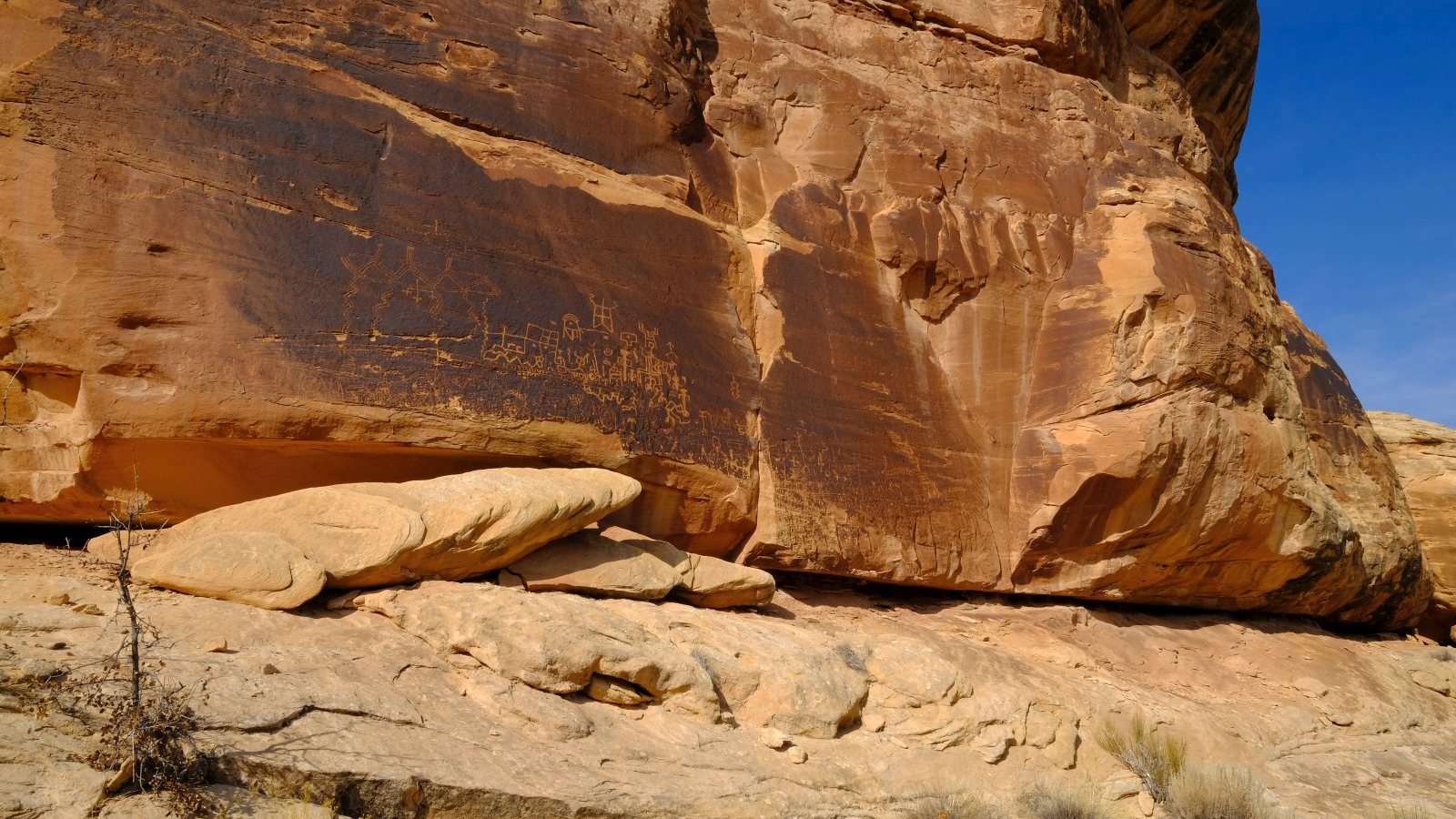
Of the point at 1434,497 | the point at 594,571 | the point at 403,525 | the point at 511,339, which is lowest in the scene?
the point at 594,571

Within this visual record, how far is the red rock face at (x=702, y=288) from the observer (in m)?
6.22

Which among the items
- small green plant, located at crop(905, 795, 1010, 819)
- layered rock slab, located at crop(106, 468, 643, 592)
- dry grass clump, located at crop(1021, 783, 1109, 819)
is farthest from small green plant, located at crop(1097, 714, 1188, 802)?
layered rock slab, located at crop(106, 468, 643, 592)

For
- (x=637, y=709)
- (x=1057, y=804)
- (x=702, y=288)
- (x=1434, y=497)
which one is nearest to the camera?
(x=637, y=709)

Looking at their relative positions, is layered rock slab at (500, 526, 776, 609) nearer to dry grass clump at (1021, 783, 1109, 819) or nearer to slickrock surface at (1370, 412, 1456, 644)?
dry grass clump at (1021, 783, 1109, 819)

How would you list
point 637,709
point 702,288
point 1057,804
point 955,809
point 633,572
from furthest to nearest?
point 702,288, point 633,572, point 1057,804, point 955,809, point 637,709

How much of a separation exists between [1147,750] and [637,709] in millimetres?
3965

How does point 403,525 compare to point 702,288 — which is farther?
point 702,288

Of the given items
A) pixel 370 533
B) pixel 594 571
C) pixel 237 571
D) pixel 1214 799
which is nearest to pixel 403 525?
pixel 370 533

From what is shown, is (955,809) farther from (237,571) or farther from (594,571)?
(237,571)

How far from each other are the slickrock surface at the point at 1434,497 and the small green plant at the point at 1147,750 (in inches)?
341

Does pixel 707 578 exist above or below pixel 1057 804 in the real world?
above

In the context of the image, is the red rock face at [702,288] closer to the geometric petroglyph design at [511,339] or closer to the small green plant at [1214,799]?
the geometric petroglyph design at [511,339]

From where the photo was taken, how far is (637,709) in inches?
233

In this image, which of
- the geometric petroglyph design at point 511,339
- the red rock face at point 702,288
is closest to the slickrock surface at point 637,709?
the red rock face at point 702,288
